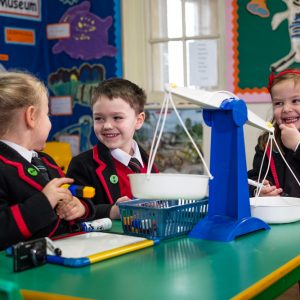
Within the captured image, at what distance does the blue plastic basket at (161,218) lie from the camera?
129 centimetres

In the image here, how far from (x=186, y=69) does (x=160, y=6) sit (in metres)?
0.49

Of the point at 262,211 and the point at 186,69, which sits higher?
the point at 186,69

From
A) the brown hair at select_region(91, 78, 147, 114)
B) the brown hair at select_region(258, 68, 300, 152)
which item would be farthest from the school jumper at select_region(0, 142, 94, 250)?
the brown hair at select_region(258, 68, 300, 152)

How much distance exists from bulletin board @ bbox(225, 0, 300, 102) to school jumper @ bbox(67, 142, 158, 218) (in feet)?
5.81

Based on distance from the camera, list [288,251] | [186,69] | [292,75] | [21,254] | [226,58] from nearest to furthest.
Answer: [21,254]
[288,251]
[292,75]
[226,58]
[186,69]

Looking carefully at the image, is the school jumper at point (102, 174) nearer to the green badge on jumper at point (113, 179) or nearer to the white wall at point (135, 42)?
the green badge on jumper at point (113, 179)

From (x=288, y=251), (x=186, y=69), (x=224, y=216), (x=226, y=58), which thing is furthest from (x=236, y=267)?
(x=186, y=69)

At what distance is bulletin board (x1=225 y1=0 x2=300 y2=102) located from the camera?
334cm

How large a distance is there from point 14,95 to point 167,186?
0.54m

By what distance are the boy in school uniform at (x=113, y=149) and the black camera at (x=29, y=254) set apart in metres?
0.72

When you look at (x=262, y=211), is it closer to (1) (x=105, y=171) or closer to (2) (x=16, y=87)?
(1) (x=105, y=171)

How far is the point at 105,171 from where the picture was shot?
1847 millimetres

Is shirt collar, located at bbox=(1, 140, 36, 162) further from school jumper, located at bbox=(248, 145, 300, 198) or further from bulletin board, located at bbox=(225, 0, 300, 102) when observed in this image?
bulletin board, located at bbox=(225, 0, 300, 102)

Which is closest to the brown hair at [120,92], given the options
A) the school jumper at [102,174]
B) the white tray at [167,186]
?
the school jumper at [102,174]
